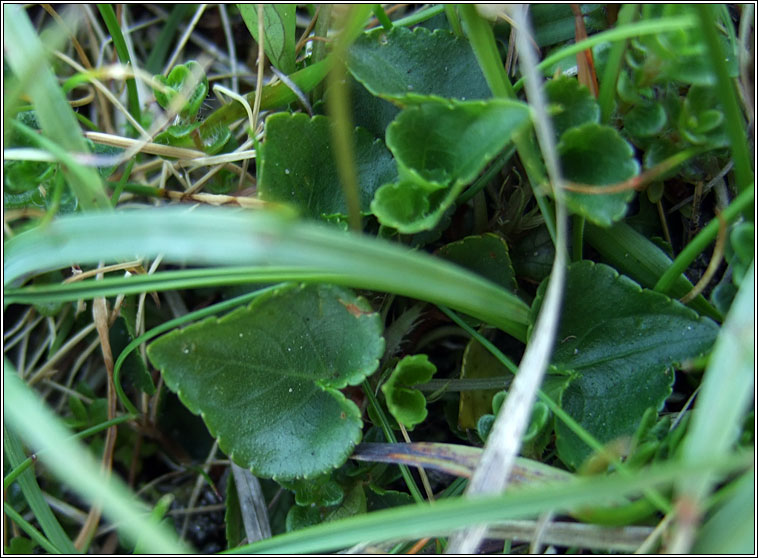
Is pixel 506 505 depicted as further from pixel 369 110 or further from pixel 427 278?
pixel 369 110

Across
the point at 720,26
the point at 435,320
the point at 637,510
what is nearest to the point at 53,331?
the point at 435,320

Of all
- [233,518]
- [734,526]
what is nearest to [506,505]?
[734,526]

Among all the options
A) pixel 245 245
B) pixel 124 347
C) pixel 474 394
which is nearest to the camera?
pixel 245 245

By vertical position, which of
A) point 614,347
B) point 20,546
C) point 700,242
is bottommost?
point 20,546

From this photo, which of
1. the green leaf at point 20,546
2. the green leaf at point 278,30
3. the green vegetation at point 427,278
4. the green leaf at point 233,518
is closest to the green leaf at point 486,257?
the green vegetation at point 427,278

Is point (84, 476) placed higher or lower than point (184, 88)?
lower

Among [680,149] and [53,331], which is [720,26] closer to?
[680,149]
